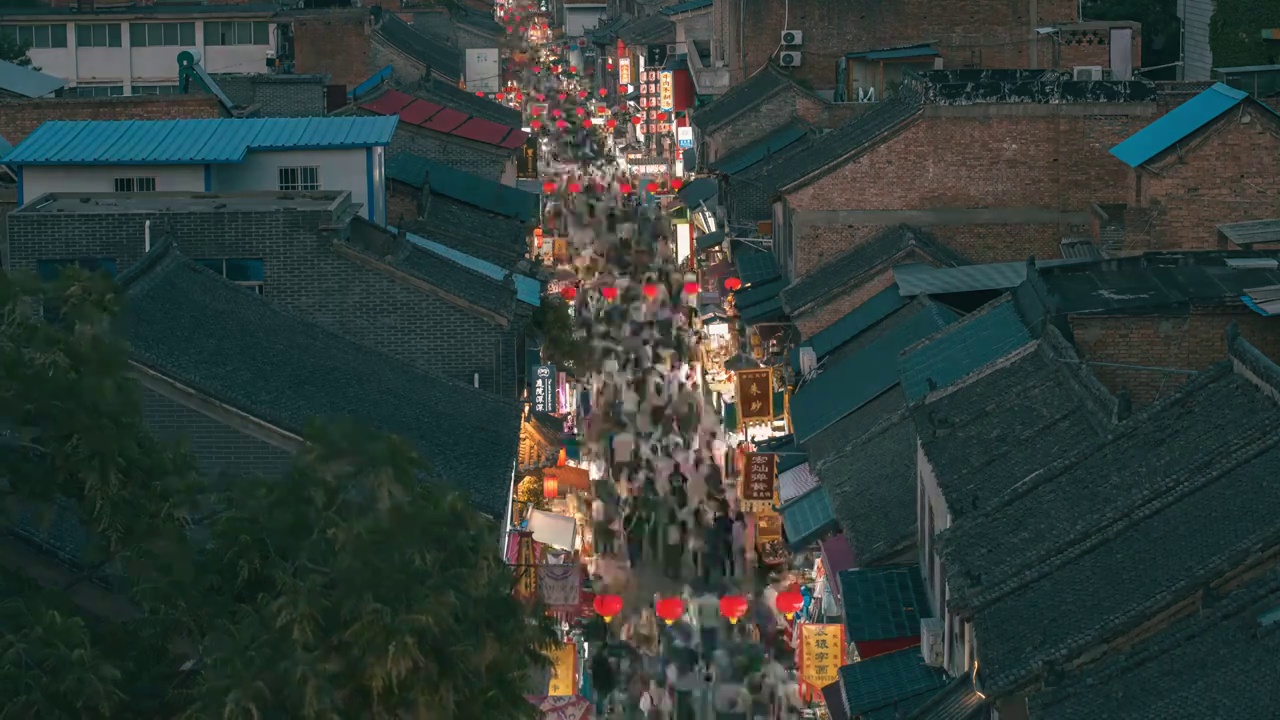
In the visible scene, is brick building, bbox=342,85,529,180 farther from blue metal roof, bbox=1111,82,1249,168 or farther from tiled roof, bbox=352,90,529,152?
blue metal roof, bbox=1111,82,1249,168

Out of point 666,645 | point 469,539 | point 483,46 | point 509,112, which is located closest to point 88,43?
point 509,112

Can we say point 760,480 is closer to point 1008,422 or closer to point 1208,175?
point 1008,422

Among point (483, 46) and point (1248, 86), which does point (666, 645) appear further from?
point (483, 46)

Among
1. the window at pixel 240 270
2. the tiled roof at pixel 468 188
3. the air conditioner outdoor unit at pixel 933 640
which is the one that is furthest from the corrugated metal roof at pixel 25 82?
the air conditioner outdoor unit at pixel 933 640

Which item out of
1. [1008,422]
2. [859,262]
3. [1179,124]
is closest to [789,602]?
[1008,422]

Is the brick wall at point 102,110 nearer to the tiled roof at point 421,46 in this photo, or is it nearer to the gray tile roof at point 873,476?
the gray tile roof at point 873,476
